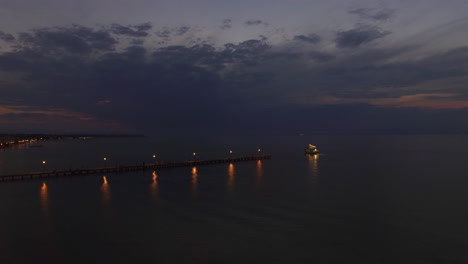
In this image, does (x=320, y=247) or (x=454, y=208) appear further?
(x=454, y=208)

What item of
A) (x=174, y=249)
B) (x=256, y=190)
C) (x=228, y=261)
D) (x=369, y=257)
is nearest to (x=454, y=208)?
(x=369, y=257)

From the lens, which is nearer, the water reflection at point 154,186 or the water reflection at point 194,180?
the water reflection at point 154,186

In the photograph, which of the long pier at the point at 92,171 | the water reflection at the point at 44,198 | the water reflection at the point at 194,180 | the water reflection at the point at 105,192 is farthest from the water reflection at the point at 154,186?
the water reflection at the point at 44,198

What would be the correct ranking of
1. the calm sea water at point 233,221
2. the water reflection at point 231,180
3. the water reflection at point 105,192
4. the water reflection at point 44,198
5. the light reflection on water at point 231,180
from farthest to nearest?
the water reflection at point 231,180
the light reflection on water at point 231,180
the water reflection at point 105,192
the water reflection at point 44,198
the calm sea water at point 233,221

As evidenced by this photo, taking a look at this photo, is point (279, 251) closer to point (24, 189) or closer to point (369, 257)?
point (369, 257)

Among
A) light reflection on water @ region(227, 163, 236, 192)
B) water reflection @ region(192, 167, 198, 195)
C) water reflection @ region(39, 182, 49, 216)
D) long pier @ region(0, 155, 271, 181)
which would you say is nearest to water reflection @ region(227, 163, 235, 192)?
light reflection on water @ region(227, 163, 236, 192)

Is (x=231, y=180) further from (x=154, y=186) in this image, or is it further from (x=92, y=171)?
(x=92, y=171)

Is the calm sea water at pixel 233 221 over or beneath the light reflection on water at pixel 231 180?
beneath

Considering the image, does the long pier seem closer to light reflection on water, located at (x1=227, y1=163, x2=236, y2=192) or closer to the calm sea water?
the calm sea water

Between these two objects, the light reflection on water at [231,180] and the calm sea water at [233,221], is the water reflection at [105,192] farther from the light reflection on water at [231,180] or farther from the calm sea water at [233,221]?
the light reflection on water at [231,180]
